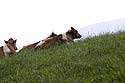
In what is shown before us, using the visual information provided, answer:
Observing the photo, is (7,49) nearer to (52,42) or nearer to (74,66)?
(52,42)

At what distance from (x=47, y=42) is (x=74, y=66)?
301 inches

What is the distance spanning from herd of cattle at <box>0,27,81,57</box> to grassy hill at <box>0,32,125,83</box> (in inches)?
159

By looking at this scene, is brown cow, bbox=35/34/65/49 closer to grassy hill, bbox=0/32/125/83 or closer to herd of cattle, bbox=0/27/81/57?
herd of cattle, bbox=0/27/81/57

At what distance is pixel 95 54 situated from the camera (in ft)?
39.2

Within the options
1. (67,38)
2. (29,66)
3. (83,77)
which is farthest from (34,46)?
(83,77)

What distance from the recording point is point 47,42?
1878 cm

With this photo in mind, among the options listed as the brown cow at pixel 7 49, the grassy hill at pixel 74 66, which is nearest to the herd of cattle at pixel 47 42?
the brown cow at pixel 7 49

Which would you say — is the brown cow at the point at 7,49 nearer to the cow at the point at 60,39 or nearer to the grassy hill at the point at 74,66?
the cow at the point at 60,39

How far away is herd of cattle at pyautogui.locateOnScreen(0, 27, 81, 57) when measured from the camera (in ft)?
61.4

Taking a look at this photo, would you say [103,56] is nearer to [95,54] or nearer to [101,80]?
[95,54]

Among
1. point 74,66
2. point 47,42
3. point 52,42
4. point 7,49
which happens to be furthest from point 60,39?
point 74,66

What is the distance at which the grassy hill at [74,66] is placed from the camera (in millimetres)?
9914

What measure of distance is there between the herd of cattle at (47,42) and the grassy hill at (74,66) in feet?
13.2

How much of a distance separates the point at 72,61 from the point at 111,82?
2881 millimetres
